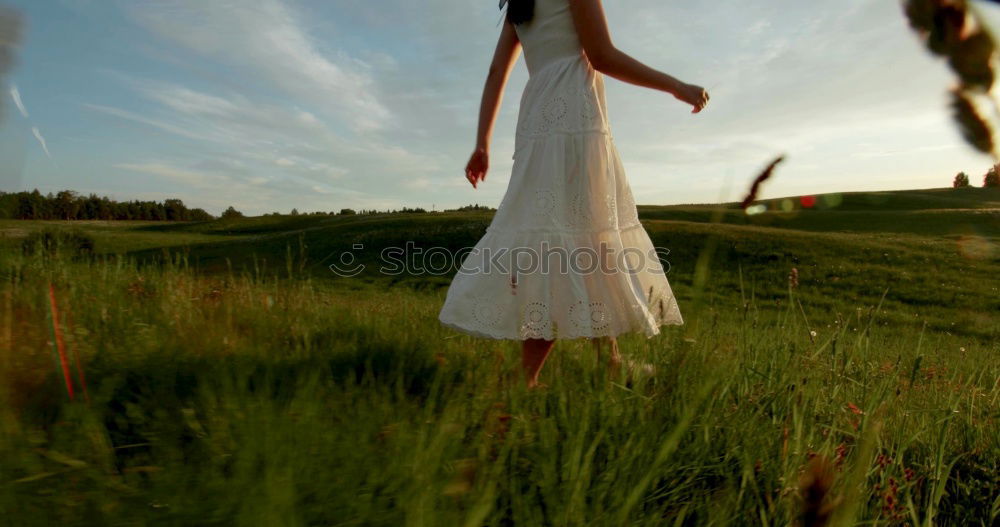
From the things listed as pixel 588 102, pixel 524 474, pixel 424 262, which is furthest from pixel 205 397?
pixel 424 262

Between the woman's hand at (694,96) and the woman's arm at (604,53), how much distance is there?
9 cm

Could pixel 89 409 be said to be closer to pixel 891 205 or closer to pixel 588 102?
pixel 588 102

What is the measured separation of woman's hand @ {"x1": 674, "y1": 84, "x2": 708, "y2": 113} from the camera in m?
2.87

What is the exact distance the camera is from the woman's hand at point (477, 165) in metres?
3.71

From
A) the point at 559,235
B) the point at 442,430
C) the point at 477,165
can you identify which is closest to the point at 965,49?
the point at 442,430

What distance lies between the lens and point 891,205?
45938 mm

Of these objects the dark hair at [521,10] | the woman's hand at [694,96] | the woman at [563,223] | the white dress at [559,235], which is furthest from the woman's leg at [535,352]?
the dark hair at [521,10]

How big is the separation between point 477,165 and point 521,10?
0.96 m

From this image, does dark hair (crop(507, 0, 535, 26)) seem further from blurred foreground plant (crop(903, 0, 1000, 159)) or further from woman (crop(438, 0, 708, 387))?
blurred foreground plant (crop(903, 0, 1000, 159))

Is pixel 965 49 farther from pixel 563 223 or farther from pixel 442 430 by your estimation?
pixel 563 223

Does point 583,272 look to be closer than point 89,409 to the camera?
No

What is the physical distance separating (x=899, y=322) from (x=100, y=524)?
50.0 feet

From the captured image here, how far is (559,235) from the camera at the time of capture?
3.18 metres

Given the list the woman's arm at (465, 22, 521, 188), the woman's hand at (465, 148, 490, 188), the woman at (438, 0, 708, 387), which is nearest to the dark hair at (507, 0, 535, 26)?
the woman at (438, 0, 708, 387)
